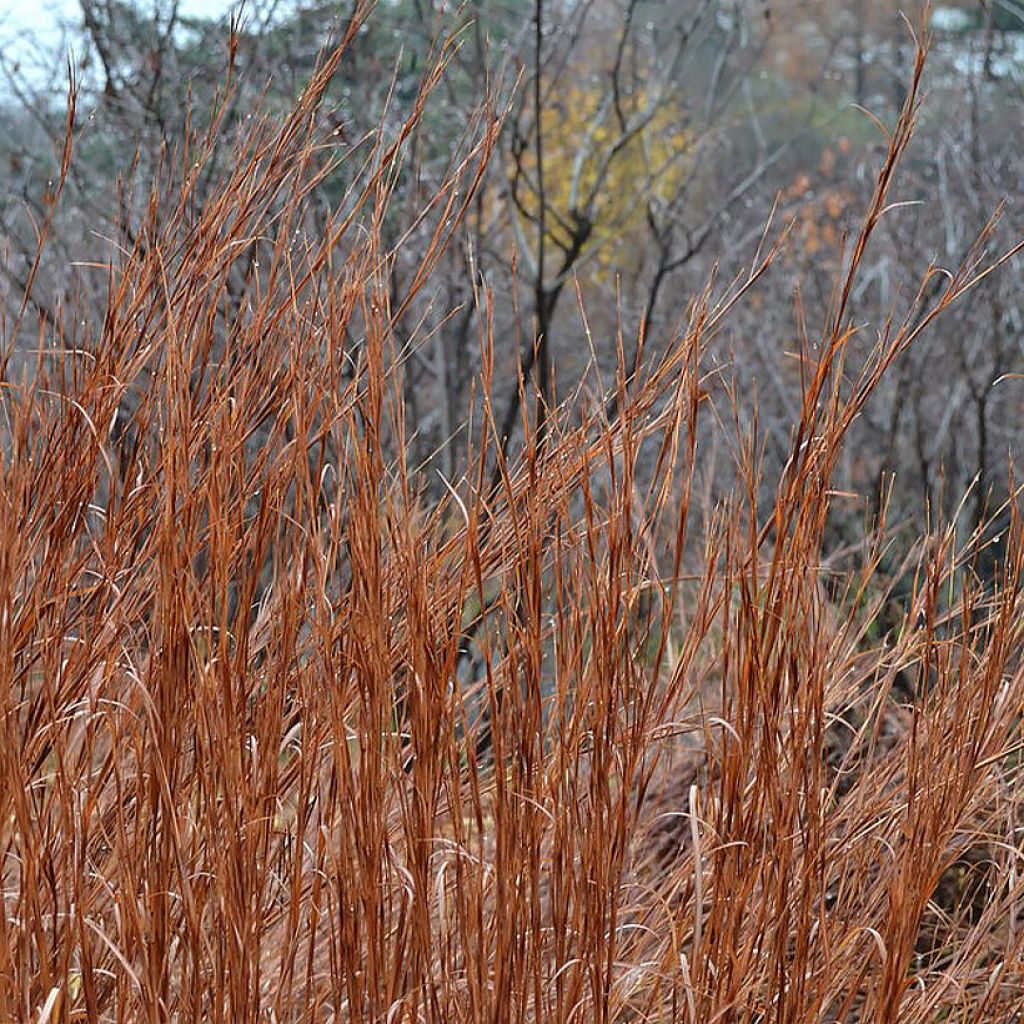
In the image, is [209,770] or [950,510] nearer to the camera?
[209,770]

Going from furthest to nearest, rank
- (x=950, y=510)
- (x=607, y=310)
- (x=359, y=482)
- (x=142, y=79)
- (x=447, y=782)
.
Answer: (x=607, y=310) → (x=950, y=510) → (x=142, y=79) → (x=447, y=782) → (x=359, y=482)

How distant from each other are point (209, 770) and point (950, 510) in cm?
563

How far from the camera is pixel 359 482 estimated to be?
117cm

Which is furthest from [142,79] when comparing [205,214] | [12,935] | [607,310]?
[607,310]

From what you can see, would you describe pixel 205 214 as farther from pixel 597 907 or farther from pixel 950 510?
pixel 950 510

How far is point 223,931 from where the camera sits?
123cm

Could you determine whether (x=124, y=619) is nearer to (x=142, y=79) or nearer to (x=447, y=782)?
(x=447, y=782)

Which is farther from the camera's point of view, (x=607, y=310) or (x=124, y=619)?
(x=607, y=310)

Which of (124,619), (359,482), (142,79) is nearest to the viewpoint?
(359,482)

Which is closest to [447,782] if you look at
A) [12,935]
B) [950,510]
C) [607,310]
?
[12,935]

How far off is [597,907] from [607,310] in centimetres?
1131

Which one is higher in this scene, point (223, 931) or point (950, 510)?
point (223, 931)


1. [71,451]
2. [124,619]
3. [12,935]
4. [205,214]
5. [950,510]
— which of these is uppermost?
[205,214]

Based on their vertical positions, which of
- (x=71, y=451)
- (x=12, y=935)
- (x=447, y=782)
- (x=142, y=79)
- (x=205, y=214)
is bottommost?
(x=12, y=935)
